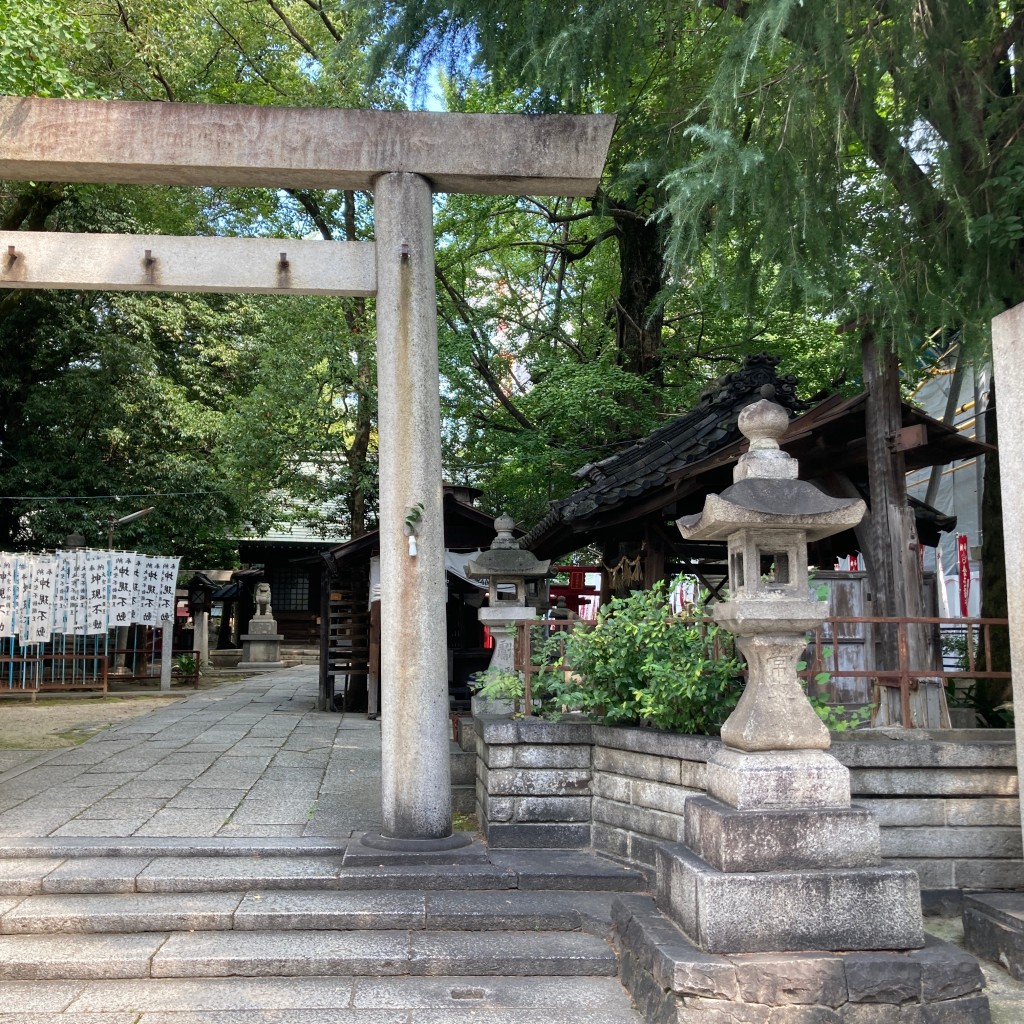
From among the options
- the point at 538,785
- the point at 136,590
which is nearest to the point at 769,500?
the point at 538,785

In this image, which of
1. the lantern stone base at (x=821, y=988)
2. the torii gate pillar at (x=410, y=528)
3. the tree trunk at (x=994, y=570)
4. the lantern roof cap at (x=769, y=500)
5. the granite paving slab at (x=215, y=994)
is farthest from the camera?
the tree trunk at (x=994, y=570)

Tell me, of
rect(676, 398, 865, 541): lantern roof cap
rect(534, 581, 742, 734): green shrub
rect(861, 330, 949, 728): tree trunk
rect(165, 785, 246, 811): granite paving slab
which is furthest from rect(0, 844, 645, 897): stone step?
rect(861, 330, 949, 728): tree trunk

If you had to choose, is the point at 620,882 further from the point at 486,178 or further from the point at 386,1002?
the point at 486,178

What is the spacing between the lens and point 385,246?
23.0 feet

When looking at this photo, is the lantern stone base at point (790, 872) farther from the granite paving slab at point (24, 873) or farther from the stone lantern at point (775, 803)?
the granite paving slab at point (24, 873)

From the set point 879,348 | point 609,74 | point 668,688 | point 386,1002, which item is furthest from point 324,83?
point 386,1002

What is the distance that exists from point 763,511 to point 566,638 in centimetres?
262

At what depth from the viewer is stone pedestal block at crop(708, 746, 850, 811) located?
453 centimetres

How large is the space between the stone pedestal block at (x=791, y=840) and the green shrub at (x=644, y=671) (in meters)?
1.56

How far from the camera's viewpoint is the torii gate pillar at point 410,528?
6.58m

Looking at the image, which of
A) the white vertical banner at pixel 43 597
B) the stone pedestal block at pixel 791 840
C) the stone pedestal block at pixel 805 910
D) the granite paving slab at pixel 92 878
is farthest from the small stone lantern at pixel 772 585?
the white vertical banner at pixel 43 597

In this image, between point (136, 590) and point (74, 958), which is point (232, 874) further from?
point (136, 590)

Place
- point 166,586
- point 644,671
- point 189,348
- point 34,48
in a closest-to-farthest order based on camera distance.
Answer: point 644,671 < point 34,48 < point 166,586 < point 189,348

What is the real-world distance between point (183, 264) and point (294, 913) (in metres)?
4.79
